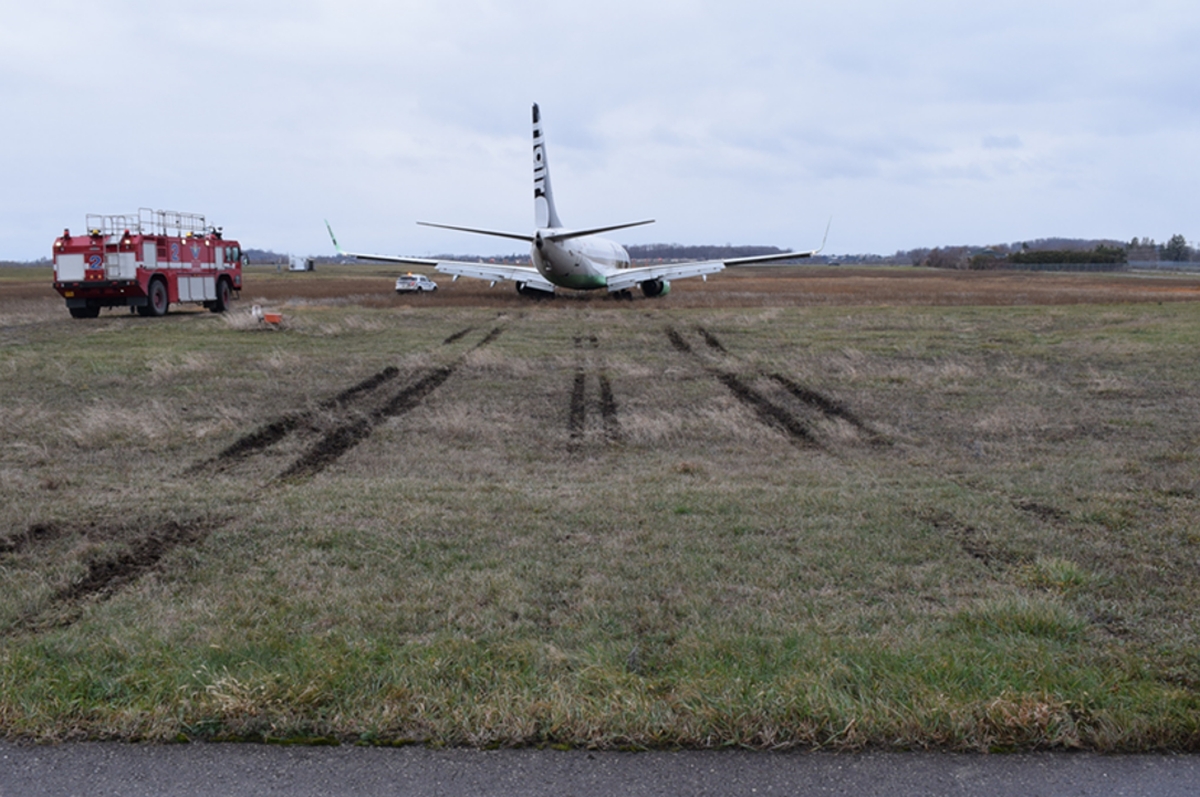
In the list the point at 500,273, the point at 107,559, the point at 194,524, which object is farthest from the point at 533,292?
the point at 107,559

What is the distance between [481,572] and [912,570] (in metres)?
2.73

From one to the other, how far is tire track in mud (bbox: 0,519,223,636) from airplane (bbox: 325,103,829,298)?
80.7 feet

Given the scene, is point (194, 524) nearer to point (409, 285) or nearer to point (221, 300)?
Answer: point (221, 300)

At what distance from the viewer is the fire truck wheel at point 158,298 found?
2875 cm

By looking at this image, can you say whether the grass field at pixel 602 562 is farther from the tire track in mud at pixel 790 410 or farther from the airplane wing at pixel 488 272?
the airplane wing at pixel 488 272

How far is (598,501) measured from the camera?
779 centimetres

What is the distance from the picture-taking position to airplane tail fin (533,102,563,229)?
3697cm

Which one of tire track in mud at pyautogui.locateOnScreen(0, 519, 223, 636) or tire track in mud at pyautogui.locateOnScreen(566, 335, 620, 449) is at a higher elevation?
tire track in mud at pyautogui.locateOnScreen(566, 335, 620, 449)

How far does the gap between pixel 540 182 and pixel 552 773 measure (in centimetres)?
3513

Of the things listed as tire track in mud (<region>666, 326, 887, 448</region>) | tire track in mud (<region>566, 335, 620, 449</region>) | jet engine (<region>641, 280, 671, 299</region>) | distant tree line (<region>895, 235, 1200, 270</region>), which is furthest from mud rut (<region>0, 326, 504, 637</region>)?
distant tree line (<region>895, 235, 1200, 270</region>)

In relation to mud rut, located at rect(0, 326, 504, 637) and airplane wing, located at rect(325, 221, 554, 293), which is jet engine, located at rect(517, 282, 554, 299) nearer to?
airplane wing, located at rect(325, 221, 554, 293)

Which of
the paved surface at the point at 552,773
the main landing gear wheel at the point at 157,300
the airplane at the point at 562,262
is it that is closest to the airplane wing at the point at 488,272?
the airplane at the point at 562,262

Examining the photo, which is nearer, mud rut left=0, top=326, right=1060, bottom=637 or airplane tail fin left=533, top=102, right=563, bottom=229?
mud rut left=0, top=326, right=1060, bottom=637

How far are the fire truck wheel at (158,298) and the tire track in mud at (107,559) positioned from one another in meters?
Result: 24.4
